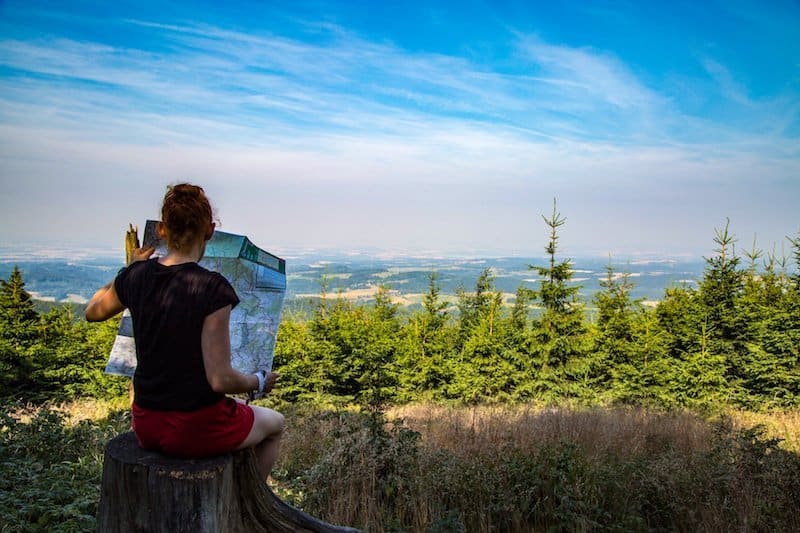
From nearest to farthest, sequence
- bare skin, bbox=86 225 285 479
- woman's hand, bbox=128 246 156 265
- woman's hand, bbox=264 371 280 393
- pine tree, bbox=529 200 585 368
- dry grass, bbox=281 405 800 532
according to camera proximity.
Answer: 1. bare skin, bbox=86 225 285 479
2. woman's hand, bbox=264 371 280 393
3. woman's hand, bbox=128 246 156 265
4. dry grass, bbox=281 405 800 532
5. pine tree, bbox=529 200 585 368

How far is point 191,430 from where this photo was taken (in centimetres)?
229

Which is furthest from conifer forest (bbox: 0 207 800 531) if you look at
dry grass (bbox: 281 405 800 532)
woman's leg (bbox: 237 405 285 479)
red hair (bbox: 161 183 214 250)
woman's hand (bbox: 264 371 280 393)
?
red hair (bbox: 161 183 214 250)

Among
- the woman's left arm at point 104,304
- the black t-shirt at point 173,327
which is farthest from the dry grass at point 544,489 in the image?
the woman's left arm at point 104,304

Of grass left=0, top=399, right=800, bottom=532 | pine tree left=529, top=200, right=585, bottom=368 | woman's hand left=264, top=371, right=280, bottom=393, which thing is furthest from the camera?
pine tree left=529, top=200, right=585, bottom=368

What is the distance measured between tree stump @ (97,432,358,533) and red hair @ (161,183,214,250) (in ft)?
2.93

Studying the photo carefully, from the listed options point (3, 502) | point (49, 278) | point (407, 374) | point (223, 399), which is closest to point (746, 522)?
point (223, 399)

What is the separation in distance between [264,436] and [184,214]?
3.58ft

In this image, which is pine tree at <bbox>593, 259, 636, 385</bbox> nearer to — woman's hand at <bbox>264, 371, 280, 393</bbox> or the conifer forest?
the conifer forest

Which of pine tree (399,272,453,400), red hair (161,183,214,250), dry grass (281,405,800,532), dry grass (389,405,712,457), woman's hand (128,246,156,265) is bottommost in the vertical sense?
pine tree (399,272,453,400)

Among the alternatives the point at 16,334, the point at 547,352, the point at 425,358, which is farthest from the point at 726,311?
the point at 16,334

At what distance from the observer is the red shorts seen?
2.29 m

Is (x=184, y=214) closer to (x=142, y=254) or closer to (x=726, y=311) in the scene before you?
(x=142, y=254)

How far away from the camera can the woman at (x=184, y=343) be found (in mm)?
2211

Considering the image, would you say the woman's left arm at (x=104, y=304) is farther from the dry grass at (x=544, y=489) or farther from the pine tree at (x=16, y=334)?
the pine tree at (x=16, y=334)
